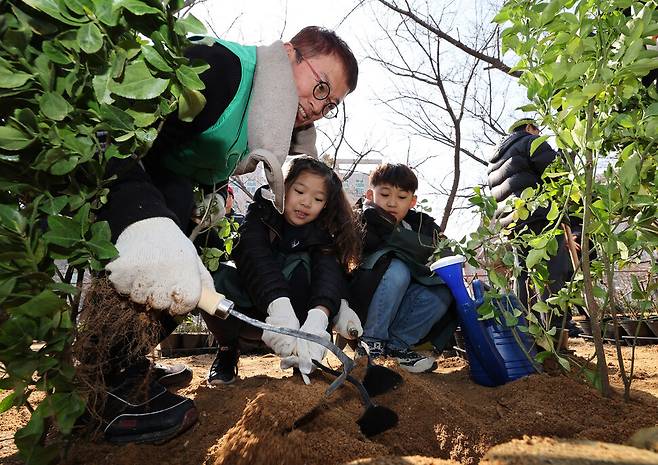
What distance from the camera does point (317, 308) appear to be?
2.09 meters

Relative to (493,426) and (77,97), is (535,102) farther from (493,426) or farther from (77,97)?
(77,97)

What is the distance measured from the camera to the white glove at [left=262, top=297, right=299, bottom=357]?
1.81 metres

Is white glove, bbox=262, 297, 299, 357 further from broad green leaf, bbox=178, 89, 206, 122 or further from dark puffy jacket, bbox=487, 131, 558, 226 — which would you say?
dark puffy jacket, bbox=487, 131, 558, 226

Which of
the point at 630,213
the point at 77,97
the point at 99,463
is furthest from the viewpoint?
the point at 630,213

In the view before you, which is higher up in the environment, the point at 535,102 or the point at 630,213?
the point at 535,102

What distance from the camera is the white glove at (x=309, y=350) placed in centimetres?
165

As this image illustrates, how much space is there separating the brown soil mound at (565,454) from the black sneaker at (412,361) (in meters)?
1.51

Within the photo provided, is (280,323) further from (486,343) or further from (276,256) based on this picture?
(486,343)

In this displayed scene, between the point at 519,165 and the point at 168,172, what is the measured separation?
263 cm

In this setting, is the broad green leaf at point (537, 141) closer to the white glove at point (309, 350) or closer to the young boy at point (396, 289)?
the white glove at point (309, 350)

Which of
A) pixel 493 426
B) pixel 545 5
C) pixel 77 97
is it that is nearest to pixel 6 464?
pixel 77 97

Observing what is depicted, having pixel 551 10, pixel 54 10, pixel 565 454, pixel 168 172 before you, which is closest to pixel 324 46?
pixel 168 172

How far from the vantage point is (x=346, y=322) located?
2.31m

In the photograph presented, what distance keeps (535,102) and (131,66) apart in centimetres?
100
